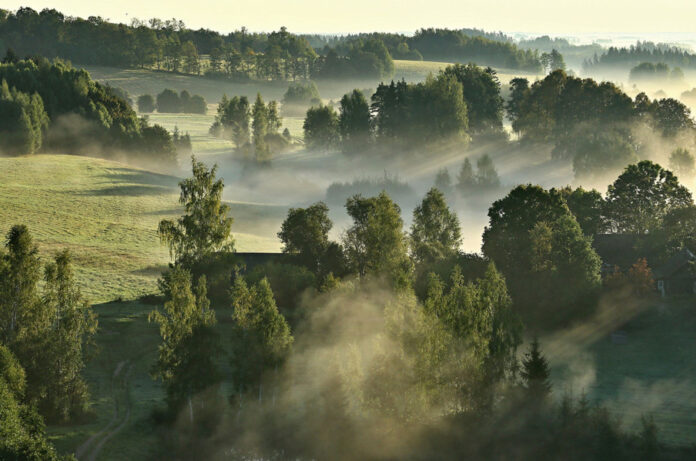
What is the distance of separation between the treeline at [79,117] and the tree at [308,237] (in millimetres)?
80890

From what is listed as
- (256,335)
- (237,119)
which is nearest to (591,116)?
(237,119)

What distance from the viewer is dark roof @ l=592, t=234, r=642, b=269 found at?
75062 mm

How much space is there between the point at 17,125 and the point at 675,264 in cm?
10511

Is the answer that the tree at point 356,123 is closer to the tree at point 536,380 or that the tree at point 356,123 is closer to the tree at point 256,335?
the tree at point 536,380

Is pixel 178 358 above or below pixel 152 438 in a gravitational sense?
above

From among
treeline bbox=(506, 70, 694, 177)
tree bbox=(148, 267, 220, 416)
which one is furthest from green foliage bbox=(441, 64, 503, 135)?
tree bbox=(148, 267, 220, 416)

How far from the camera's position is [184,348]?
144 ft

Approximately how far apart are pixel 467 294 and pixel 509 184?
104 metres

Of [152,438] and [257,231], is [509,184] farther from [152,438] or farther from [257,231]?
[152,438]

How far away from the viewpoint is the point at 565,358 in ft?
184

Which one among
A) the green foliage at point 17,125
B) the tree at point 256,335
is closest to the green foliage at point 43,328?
the tree at point 256,335

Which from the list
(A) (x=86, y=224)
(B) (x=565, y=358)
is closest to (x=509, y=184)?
(A) (x=86, y=224)

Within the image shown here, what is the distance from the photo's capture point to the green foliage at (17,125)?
128m

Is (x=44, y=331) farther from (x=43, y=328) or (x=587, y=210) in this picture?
(x=587, y=210)
